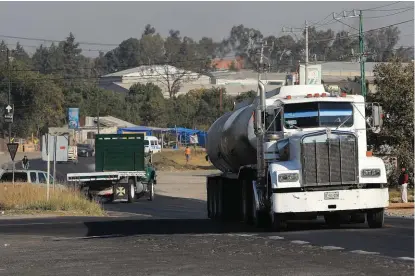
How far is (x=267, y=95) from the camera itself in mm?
21609

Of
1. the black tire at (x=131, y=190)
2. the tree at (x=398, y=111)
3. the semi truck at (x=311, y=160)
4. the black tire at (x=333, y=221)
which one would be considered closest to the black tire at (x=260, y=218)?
the semi truck at (x=311, y=160)

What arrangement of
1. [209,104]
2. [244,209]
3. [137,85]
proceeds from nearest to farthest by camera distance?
[244,209] → [209,104] → [137,85]

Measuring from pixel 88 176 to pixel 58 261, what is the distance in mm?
28741

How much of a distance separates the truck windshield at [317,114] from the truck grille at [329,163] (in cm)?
84

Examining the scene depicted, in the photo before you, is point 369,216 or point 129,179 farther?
point 129,179

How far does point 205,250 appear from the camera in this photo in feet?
53.1

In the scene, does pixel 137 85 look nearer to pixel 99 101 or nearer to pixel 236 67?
pixel 99 101

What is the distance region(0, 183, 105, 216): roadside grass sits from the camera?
33.8 metres

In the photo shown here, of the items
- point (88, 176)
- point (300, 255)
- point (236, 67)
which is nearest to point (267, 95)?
point (300, 255)

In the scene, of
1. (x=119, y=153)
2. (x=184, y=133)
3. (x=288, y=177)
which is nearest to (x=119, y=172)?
(x=119, y=153)

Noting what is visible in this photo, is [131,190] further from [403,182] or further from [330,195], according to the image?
[330,195]

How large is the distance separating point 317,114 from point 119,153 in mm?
27241

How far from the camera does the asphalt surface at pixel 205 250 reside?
1323cm

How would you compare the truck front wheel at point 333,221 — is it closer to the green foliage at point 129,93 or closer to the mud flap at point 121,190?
the mud flap at point 121,190
